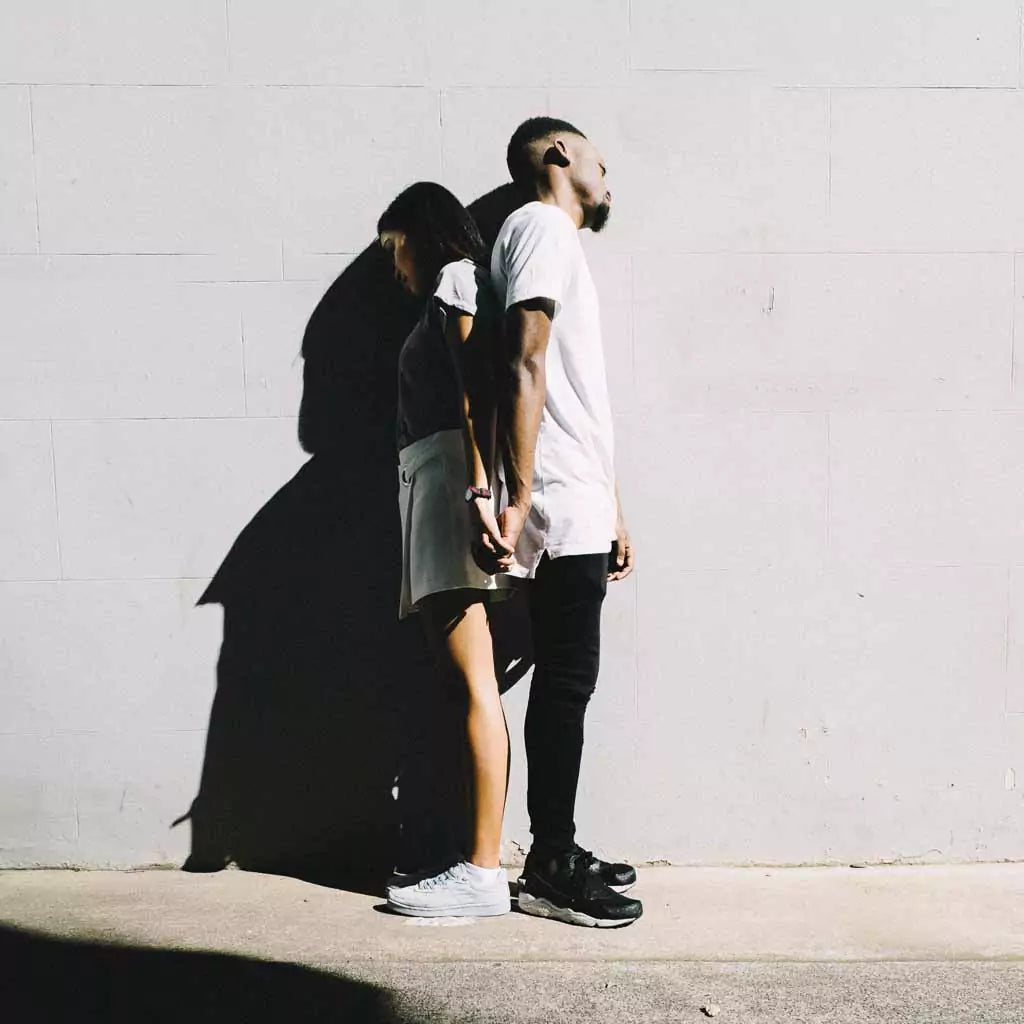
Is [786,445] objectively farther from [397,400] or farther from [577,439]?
[397,400]

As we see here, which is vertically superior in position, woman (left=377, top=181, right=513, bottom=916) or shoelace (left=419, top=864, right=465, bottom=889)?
woman (left=377, top=181, right=513, bottom=916)

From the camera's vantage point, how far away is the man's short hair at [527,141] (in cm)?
282

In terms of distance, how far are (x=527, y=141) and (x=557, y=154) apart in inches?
3.5

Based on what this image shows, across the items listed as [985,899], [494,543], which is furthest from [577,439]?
[985,899]

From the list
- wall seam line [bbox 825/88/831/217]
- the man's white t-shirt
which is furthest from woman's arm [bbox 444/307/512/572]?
wall seam line [bbox 825/88/831/217]

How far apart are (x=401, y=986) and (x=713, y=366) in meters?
1.85

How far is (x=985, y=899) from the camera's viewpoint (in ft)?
9.75

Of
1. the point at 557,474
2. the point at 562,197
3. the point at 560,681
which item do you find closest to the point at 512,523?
the point at 557,474

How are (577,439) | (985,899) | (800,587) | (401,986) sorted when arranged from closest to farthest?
(401,986)
(577,439)
(985,899)
(800,587)

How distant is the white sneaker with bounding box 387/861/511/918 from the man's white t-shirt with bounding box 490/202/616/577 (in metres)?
0.85

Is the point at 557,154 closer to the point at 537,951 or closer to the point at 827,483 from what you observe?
the point at 827,483

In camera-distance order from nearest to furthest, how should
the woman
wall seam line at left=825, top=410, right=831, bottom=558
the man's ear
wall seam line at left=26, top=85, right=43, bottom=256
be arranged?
the woman < the man's ear < wall seam line at left=26, top=85, right=43, bottom=256 < wall seam line at left=825, top=410, right=831, bottom=558

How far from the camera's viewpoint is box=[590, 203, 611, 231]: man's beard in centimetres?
288

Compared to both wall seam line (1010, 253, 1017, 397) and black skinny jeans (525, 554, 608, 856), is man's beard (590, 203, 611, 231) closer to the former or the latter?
black skinny jeans (525, 554, 608, 856)
